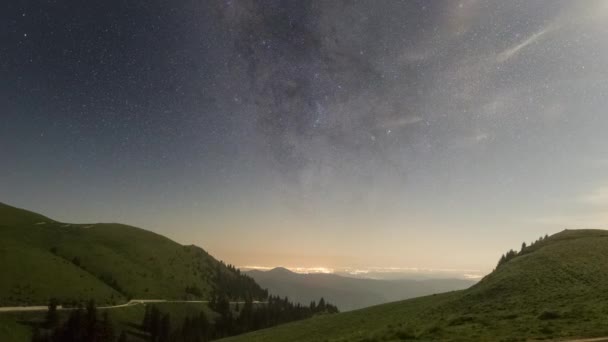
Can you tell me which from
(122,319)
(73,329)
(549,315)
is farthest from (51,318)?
(549,315)

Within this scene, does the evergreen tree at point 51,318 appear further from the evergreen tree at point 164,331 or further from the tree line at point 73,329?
the evergreen tree at point 164,331

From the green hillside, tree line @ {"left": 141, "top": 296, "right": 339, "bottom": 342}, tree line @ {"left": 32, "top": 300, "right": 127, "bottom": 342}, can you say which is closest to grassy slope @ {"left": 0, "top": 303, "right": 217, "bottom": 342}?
tree line @ {"left": 32, "top": 300, "right": 127, "bottom": 342}

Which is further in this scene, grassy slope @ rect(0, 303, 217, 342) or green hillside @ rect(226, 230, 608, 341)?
grassy slope @ rect(0, 303, 217, 342)

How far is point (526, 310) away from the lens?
124ft

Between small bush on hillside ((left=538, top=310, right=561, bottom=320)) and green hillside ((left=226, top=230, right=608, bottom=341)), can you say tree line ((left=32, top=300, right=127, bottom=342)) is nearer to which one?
green hillside ((left=226, top=230, right=608, bottom=341))

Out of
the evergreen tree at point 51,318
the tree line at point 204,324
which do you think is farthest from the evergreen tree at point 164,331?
the evergreen tree at point 51,318

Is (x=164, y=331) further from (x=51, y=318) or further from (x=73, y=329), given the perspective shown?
(x=51, y=318)

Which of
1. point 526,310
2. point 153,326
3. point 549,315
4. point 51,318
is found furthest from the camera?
point 153,326

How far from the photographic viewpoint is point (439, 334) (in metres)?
32.0

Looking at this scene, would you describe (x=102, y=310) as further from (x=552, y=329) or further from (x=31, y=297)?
(x=552, y=329)

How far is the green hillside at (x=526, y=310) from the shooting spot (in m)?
28.9

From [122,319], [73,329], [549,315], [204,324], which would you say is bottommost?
[204,324]

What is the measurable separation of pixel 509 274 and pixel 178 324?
15172 cm

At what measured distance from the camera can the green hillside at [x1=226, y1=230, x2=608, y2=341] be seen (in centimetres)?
2891
